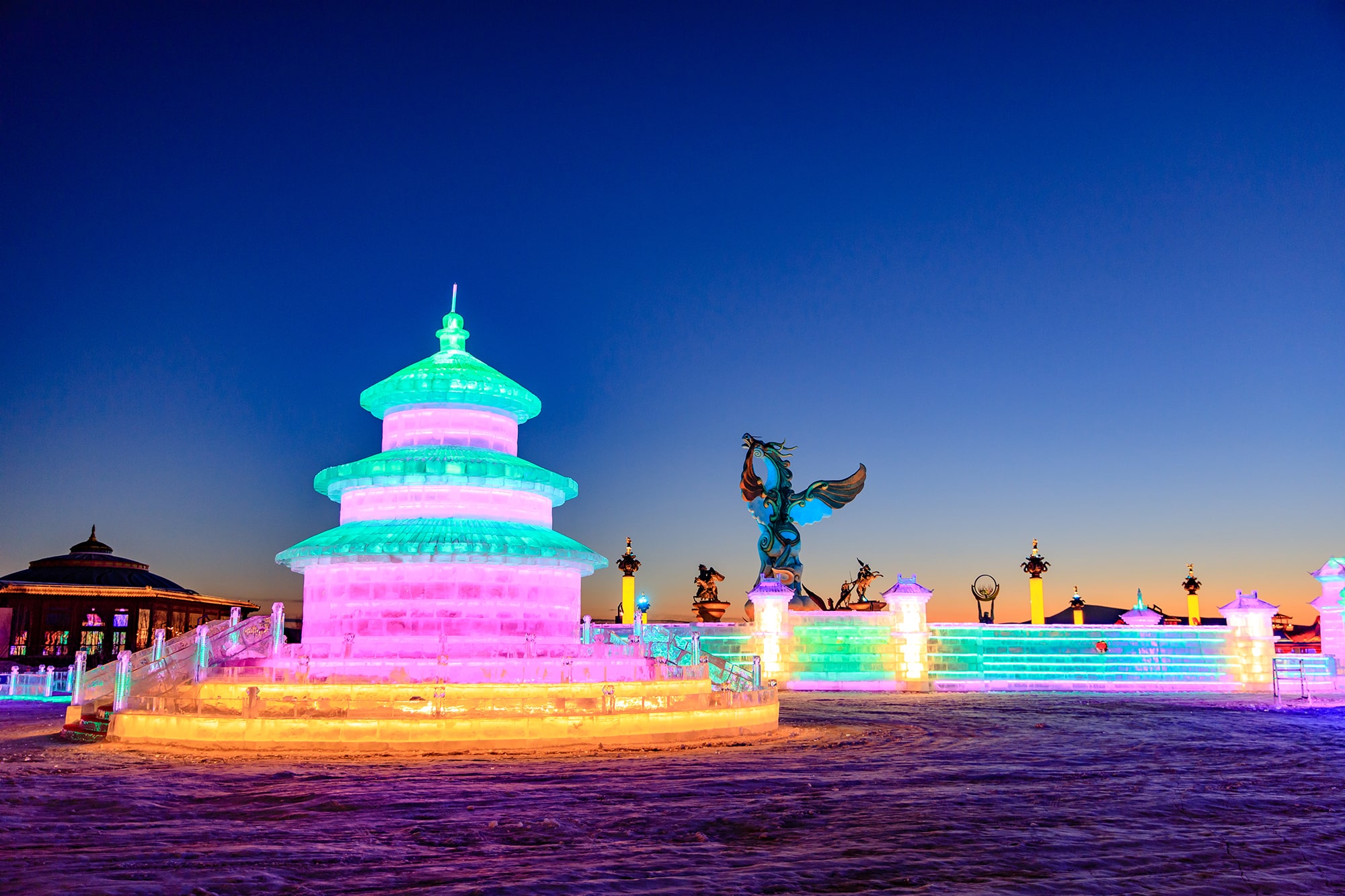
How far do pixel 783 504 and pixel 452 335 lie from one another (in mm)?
20163

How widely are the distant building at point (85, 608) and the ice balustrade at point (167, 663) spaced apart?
39.3 m

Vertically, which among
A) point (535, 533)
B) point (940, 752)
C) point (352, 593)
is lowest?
point (940, 752)

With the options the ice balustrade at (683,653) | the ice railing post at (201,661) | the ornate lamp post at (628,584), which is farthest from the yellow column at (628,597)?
the ice railing post at (201,661)

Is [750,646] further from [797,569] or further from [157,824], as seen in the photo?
[157,824]

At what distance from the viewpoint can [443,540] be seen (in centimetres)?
1991

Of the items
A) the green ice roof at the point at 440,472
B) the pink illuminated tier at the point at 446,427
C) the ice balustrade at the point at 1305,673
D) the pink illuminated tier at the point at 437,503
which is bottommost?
the ice balustrade at the point at 1305,673

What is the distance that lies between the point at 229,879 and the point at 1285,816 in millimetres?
8966

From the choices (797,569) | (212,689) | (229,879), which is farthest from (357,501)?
(797,569)

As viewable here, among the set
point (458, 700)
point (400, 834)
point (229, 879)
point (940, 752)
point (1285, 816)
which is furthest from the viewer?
point (458, 700)

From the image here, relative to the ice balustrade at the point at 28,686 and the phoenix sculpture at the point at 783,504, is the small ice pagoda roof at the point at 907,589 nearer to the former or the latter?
the phoenix sculpture at the point at 783,504

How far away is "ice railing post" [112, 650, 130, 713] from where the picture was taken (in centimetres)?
1605

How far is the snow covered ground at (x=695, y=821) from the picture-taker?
6.74 metres

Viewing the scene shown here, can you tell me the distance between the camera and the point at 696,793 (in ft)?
34.1

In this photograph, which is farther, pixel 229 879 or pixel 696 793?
pixel 696 793
